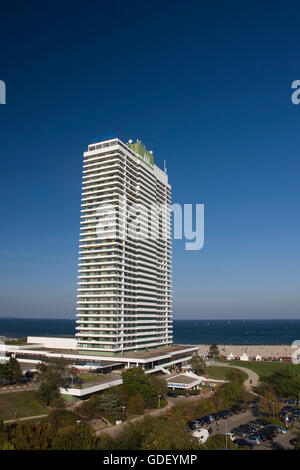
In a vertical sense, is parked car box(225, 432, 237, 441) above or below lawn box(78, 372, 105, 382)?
below

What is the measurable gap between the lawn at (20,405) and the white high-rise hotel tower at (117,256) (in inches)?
1142

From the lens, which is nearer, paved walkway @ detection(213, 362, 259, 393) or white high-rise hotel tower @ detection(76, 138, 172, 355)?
paved walkway @ detection(213, 362, 259, 393)

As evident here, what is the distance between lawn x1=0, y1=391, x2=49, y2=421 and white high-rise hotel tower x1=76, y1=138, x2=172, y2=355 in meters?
29.0

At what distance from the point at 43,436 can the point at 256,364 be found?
100464 millimetres

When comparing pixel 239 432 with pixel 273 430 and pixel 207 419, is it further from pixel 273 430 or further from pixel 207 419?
pixel 207 419

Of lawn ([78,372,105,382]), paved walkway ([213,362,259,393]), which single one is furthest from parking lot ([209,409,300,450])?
lawn ([78,372,105,382])

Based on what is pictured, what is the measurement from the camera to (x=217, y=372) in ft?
349

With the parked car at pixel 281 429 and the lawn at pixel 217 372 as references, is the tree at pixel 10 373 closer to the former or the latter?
the parked car at pixel 281 429

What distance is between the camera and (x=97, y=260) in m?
101

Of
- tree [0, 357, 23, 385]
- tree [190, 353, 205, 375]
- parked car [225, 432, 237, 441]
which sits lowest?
tree [190, 353, 205, 375]

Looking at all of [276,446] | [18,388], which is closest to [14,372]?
[18,388]

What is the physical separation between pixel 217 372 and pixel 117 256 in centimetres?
4580

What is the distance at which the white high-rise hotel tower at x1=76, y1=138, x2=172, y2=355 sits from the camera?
97.5 m

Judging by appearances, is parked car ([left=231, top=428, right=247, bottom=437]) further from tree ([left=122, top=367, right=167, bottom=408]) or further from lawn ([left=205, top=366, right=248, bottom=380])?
lawn ([left=205, top=366, right=248, bottom=380])
